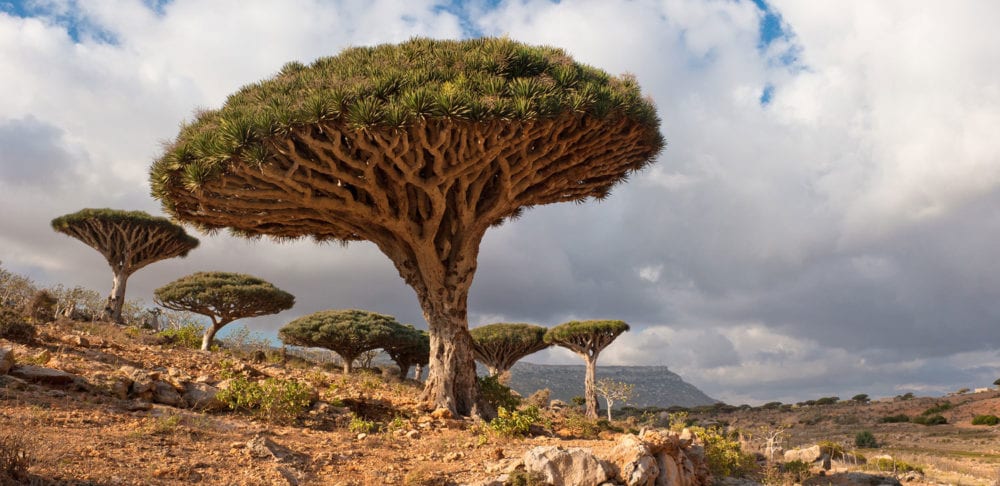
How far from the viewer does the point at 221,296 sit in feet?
98.7

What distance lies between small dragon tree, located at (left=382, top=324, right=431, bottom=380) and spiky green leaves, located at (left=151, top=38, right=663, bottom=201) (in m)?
24.6

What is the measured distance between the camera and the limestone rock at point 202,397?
31.7ft

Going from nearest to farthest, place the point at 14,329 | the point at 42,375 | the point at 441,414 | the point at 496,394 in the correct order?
the point at 42,375
the point at 441,414
the point at 14,329
the point at 496,394

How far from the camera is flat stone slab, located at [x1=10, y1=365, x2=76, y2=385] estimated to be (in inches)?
Answer: 368

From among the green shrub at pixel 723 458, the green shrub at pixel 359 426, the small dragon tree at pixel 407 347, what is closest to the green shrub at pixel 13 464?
the green shrub at pixel 359 426

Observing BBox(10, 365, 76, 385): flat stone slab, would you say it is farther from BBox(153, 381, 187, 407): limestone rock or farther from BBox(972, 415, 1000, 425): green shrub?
BBox(972, 415, 1000, 425): green shrub

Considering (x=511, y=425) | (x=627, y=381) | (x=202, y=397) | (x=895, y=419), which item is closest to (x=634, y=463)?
(x=511, y=425)

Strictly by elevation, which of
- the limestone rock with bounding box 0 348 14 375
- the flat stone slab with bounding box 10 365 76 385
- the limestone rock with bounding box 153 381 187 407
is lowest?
the limestone rock with bounding box 153 381 187 407

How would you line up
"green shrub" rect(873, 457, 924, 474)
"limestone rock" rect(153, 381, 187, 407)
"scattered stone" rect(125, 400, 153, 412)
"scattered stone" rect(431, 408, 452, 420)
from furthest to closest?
"green shrub" rect(873, 457, 924, 474) < "scattered stone" rect(431, 408, 452, 420) < "limestone rock" rect(153, 381, 187, 407) < "scattered stone" rect(125, 400, 153, 412)

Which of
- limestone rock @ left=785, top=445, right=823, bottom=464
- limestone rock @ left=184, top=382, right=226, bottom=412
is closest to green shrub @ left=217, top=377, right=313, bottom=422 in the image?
limestone rock @ left=184, top=382, right=226, bottom=412

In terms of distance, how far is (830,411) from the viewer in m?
46.7

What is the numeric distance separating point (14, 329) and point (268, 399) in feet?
22.3

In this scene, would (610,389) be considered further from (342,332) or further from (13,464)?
(13,464)

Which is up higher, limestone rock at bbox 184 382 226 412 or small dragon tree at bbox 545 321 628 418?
small dragon tree at bbox 545 321 628 418
